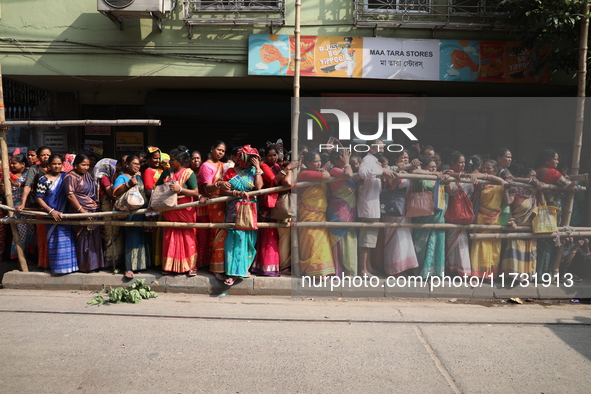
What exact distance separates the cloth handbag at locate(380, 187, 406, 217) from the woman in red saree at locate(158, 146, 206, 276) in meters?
2.27

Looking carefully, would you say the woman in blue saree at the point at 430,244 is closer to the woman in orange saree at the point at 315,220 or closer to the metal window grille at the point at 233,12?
the woman in orange saree at the point at 315,220

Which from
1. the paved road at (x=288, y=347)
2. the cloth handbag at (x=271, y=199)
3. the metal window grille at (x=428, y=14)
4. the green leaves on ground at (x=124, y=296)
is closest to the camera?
the paved road at (x=288, y=347)

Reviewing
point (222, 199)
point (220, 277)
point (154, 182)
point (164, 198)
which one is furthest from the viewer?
point (154, 182)

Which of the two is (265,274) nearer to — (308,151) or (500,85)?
(308,151)

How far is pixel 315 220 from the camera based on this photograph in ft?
18.4

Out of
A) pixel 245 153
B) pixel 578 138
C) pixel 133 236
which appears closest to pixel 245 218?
pixel 245 153

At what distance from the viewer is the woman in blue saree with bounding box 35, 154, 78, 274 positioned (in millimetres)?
5598

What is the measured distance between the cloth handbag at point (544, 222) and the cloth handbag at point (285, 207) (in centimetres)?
295

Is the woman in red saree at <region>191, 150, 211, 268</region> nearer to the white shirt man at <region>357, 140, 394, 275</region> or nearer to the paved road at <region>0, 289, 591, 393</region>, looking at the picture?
the paved road at <region>0, 289, 591, 393</region>

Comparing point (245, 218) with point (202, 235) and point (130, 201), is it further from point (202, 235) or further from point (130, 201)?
point (130, 201)

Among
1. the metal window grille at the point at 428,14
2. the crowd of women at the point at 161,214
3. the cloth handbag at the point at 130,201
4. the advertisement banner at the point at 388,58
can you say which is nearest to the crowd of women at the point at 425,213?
the crowd of women at the point at 161,214

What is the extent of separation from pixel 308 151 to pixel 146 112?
5542 mm

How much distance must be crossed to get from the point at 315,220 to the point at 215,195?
1.27 m

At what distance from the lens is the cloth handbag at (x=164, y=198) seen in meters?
5.30
